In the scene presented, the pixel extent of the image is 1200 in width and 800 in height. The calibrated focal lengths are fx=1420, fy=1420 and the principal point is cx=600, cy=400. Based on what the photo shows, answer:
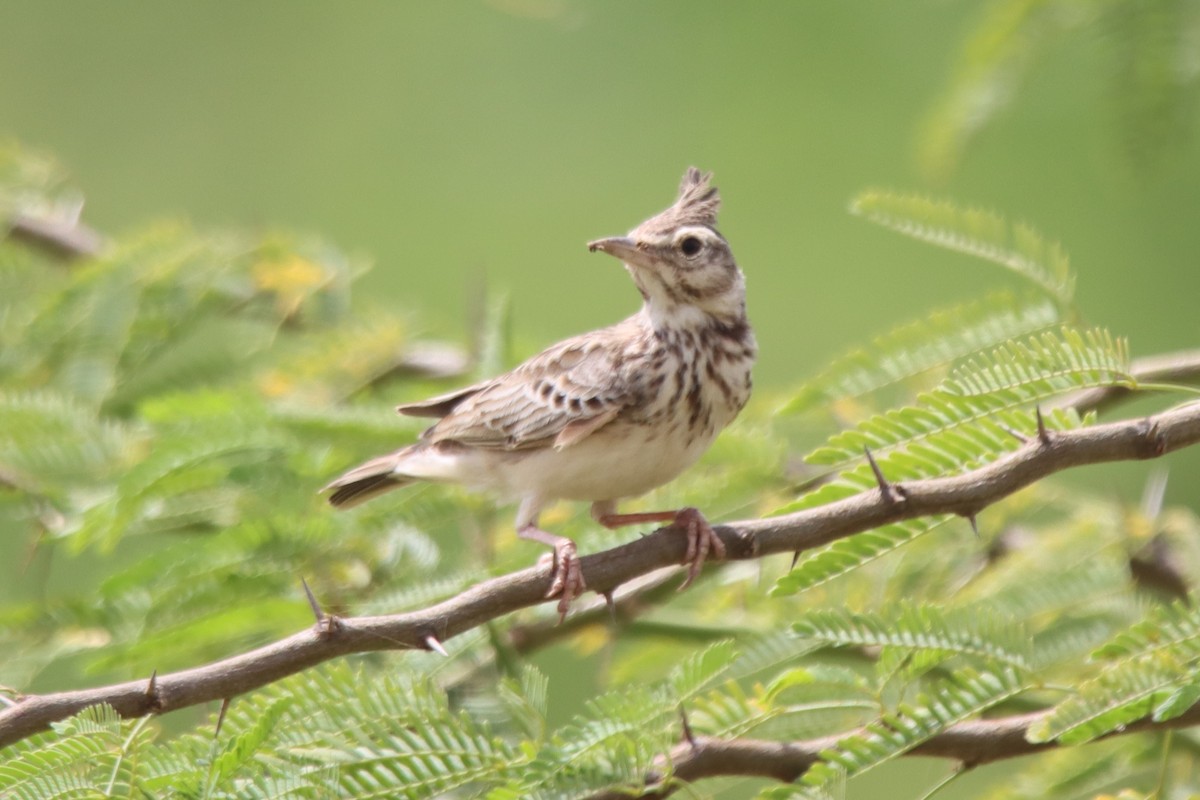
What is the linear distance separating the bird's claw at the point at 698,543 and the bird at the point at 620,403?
471 mm

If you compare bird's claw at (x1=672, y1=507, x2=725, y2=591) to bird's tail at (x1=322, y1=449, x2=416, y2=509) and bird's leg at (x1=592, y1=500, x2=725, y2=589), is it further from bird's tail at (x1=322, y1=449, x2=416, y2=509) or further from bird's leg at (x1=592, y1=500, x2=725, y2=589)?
bird's tail at (x1=322, y1=449, x2=416, y2=509)

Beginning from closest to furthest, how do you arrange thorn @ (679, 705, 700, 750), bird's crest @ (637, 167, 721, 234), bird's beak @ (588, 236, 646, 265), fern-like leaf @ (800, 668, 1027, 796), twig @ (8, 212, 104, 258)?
fern-like leaf @ (800, 668, 1027, 796), thorn @ (679, 705, 700, 750), bird's beak @ (588, 236, 646, 265), bird's crest @ (637, 167, 721, 234), twig @ (8, 212, 104, 258)

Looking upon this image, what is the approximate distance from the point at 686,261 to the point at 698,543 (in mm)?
1139

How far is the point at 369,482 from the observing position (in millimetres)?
3975

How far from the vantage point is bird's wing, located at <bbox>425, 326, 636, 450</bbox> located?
146 inches

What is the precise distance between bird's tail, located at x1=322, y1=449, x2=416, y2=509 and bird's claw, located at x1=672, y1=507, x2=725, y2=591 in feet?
3.75

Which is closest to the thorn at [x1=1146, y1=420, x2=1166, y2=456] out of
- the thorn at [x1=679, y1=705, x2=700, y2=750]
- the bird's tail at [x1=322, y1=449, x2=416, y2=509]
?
the thorn at [x1=679, y1=705, x2=700, y2=750]

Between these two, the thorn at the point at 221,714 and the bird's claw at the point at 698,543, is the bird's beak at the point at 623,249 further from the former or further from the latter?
the thorn at the point at 221,714

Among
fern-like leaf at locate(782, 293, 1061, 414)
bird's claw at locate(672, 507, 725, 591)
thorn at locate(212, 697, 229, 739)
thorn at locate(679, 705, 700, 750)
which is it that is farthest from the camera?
fern-like leaf at locate(782, 293, 1061, 414)

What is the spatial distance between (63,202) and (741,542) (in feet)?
11.7

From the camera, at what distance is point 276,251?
5.01 metres

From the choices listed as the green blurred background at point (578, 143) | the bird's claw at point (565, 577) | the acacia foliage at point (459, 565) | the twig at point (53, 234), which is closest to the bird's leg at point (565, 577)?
the bird's claw at point (565, 577)

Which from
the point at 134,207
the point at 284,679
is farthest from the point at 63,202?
the point at 134,207

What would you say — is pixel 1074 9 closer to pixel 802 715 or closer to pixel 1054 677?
pixel 1054 677
